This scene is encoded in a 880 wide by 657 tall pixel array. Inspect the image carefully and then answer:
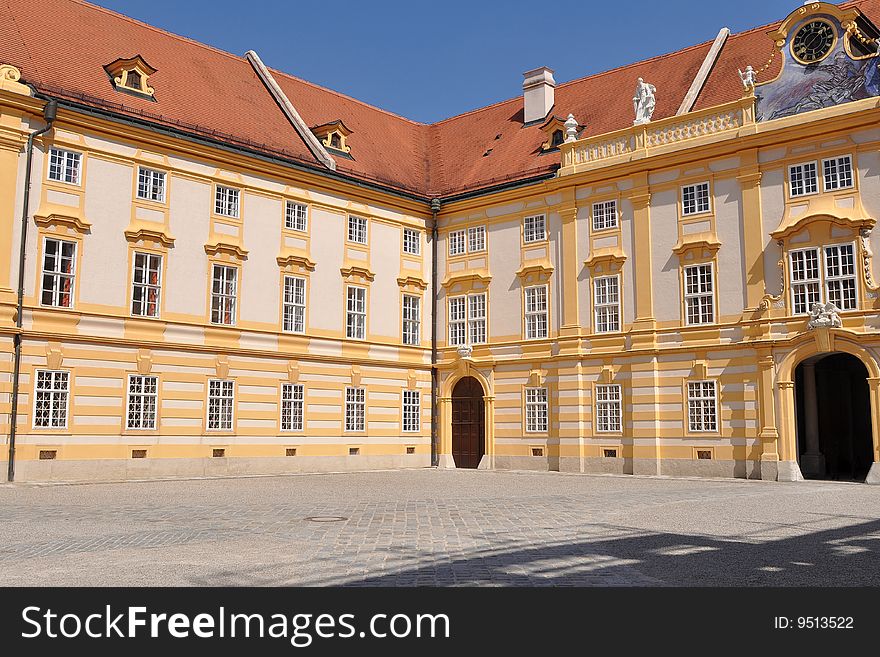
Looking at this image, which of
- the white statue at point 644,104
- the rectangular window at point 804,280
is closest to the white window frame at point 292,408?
the white statue at point 644,104

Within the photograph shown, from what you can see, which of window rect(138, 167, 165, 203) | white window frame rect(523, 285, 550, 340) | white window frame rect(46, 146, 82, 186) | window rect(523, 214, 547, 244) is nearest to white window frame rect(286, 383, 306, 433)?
window rect(138, 167, 165, 203)

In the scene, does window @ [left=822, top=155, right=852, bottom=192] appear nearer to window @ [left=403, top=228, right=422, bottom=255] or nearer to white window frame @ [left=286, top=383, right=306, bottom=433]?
window @ [left=403, top=228, right=422, bottom=255]

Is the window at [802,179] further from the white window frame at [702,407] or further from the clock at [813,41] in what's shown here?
the white window frame at [702,407]

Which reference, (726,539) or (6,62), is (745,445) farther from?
(6,62)

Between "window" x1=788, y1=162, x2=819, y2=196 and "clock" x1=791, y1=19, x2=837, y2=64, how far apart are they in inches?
134

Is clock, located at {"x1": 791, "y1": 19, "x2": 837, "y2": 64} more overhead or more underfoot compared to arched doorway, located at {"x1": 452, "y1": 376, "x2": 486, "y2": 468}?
more overhead

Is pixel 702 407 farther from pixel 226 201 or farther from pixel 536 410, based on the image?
pixel 226 201

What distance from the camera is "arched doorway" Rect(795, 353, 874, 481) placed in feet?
100

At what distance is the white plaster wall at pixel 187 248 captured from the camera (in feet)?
96.9

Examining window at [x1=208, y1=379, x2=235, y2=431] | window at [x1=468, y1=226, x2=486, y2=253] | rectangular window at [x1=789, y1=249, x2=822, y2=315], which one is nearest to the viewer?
rectangular window at [x1=789, y1=249, x2=822, y2=315]

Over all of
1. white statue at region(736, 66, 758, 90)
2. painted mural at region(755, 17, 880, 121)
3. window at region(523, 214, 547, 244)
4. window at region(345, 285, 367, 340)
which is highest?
white statue at region(736, 66, 758, 90)

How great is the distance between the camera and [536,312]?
3459 centimetres

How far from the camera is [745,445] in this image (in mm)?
28656

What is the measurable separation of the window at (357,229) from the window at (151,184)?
783cm
